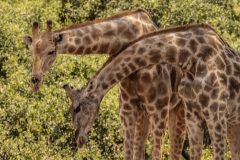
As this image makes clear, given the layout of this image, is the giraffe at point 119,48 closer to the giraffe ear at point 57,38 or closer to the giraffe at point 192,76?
the giraffe ear at point 57,38

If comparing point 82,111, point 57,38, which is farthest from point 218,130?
point 57,38

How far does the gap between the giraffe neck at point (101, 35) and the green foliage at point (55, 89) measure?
734cm

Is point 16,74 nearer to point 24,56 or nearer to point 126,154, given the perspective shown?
point 24,56

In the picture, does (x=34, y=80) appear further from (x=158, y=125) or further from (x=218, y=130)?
(x=218, y=130)

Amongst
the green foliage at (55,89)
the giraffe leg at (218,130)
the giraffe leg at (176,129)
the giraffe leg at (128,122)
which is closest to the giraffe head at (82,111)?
the giraffe leg at (128,122)

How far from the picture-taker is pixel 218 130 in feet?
43.1

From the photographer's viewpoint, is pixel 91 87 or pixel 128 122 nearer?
pixel 91 87

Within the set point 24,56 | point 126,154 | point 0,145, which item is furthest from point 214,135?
point 24,56

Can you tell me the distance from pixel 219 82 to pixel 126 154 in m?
2.81

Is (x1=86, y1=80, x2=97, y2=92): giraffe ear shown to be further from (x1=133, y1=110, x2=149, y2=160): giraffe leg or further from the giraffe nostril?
(x1=133, y1=110, x2=149, y2=160): giraffe leg

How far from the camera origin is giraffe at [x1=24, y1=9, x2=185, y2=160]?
1252 cm

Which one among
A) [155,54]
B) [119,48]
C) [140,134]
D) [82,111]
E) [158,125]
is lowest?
[140,134]

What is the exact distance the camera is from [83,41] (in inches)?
517

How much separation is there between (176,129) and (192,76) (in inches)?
78.6
